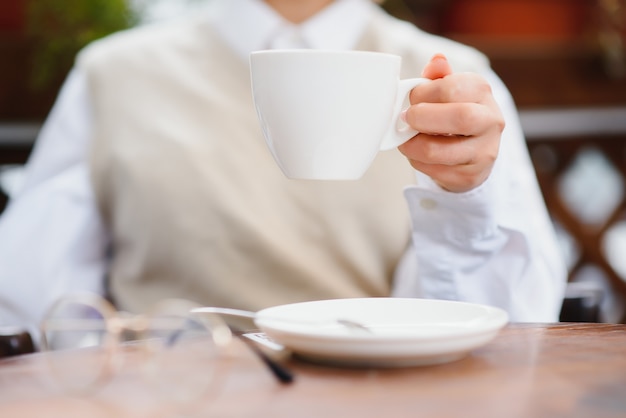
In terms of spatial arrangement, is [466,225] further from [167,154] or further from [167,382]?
[167,154]

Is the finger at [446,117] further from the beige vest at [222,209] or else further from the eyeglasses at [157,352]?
the beige vest at [222,209]

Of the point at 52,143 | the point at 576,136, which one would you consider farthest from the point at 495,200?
the point at 576,136

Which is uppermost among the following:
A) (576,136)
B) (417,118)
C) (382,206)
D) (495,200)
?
(417,118)

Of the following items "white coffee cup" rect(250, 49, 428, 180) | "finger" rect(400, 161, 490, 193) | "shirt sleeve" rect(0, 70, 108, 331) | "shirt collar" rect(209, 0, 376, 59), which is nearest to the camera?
"white coffee cup" rect(250, 49, 428, 180)

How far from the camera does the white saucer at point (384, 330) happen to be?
61cm

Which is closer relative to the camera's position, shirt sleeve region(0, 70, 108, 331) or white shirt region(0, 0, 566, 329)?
white shirt region(0, 0, 566, 329)

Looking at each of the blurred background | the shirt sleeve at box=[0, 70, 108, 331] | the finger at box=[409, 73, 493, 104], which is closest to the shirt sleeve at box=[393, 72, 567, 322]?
the finger at box=[409, 73, 493, 104]

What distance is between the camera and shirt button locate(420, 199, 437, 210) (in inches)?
37.3

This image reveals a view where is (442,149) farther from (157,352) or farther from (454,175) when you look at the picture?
(157,352)

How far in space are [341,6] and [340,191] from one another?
31 cm

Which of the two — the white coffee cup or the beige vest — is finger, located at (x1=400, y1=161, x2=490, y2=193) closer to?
the white coffee cup

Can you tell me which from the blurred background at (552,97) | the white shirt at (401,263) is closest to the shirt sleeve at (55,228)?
the white shirt at (401,263)

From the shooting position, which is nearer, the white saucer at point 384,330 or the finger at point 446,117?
the white saucer at point 384,330

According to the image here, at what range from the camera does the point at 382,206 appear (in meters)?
1.38
